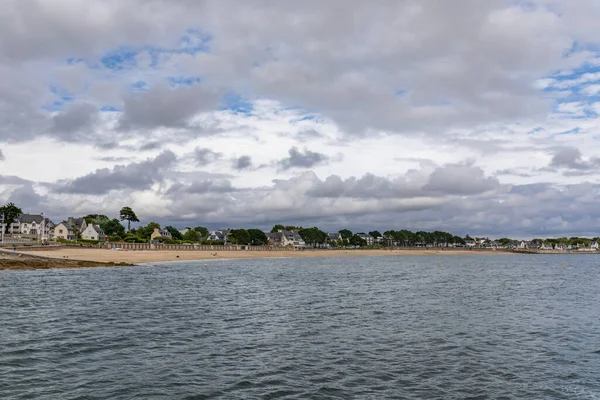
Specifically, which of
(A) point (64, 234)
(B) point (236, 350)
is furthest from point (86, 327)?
(A) point (64, 234)

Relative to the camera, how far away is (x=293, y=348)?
74.1 ft

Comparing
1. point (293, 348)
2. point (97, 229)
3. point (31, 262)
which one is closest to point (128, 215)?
A: point (97, 229)

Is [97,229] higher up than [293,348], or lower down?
higher up

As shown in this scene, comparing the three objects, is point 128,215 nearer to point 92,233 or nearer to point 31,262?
point 92,233

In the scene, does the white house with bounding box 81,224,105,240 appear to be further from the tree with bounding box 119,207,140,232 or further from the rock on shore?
the rock on shore

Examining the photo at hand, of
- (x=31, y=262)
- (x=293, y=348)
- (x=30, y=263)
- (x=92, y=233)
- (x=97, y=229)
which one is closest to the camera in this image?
(x=293, y=348)

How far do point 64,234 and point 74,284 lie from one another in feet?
544

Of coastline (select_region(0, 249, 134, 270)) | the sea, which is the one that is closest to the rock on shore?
coastline (select_region(0, 249, 134, 270))

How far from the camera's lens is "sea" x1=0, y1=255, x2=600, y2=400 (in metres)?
16.4

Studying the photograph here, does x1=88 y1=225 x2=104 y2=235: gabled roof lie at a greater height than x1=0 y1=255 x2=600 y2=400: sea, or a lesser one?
greater

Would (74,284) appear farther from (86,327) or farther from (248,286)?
(86,327)

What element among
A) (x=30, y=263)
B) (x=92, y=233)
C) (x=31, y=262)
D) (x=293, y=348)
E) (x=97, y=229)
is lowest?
(x=293, y=348)

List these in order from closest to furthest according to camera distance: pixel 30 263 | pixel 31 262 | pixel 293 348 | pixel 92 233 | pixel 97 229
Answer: pixel 293 348 → pixel 30 263 → pixel 31 262 → pixel 92 233 → pixel 97 229

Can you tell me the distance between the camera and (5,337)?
23734 millimetres
